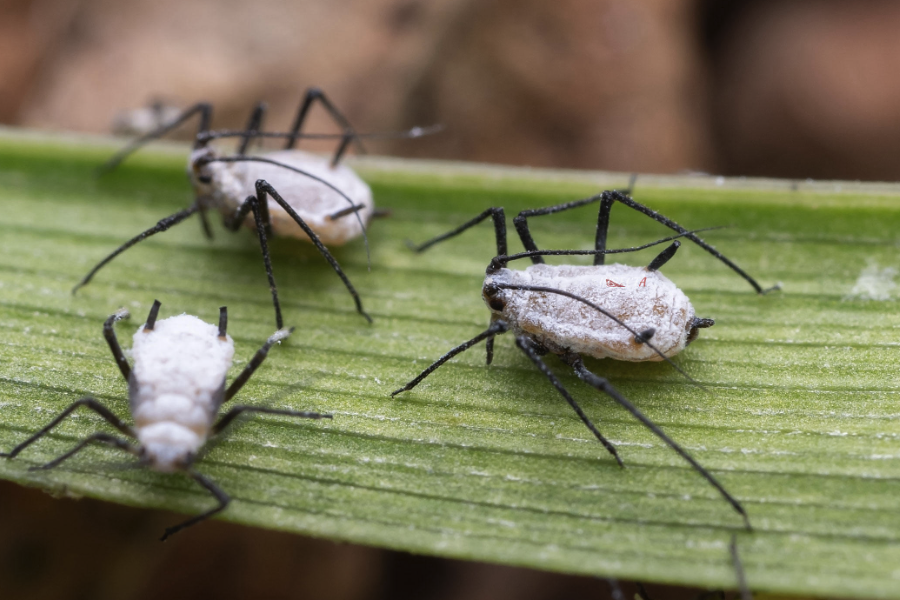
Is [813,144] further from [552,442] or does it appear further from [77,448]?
[77,448]

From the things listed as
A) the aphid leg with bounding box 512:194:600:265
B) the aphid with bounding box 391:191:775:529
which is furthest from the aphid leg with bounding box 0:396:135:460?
the aphid leg with bounding box 512:194:600:265

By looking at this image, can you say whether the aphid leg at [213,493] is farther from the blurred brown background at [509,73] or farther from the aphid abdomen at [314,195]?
the blurred brown background at [509,73]

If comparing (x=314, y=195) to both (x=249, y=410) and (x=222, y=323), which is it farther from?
(x=249, y=410)

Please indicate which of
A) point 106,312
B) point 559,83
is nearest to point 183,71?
point 106,312

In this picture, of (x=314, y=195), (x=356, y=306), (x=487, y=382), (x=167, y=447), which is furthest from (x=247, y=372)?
(x=314, y=195)

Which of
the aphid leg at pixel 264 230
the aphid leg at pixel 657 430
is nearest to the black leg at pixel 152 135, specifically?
the aphid leg at pixel 264 230

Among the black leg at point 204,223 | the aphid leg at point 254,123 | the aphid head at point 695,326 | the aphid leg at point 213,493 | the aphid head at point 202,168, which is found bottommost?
the aphid leg at point 213,493

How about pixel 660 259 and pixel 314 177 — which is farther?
pixel 314 177
